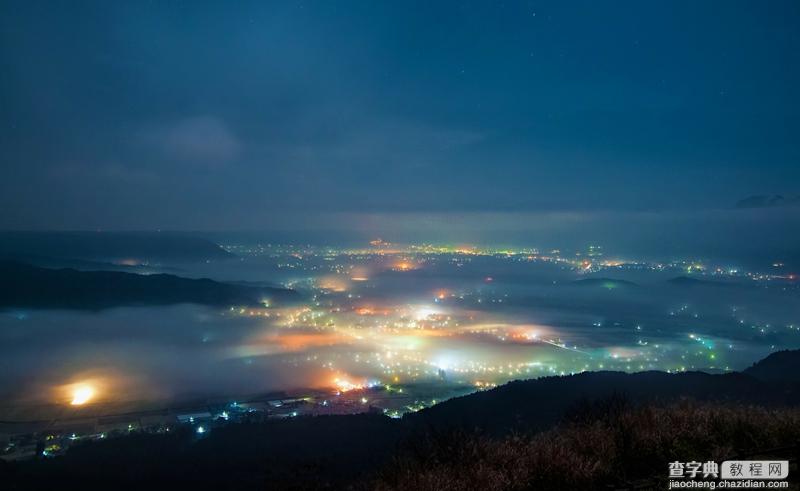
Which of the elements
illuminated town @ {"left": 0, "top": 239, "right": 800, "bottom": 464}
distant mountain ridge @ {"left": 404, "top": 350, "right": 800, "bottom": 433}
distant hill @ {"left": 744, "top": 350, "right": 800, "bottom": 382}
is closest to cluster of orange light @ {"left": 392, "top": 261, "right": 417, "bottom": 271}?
illuminated town @ {"left": 0, "top": 239, "right": 800, "bottom": 464}

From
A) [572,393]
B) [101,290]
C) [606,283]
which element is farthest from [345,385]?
[606,283]

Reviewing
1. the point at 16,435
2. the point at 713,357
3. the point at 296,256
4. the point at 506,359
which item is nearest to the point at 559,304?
the point at 713,357

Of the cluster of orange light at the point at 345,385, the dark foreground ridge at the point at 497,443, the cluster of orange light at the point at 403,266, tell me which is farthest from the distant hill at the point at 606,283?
the cluster of orange light at the point at 345,385

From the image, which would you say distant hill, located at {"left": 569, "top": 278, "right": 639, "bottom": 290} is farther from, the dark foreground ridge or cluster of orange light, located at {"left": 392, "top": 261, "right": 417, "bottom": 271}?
the dark foreground ridge

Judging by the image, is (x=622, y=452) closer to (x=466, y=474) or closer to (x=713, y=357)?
(x=466, y=474)

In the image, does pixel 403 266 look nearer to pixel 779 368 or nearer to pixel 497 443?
pixel 779 368

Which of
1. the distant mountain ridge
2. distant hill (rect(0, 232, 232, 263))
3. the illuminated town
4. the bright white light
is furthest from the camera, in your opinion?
distant hill (rect(0, 232, 232, 263))
